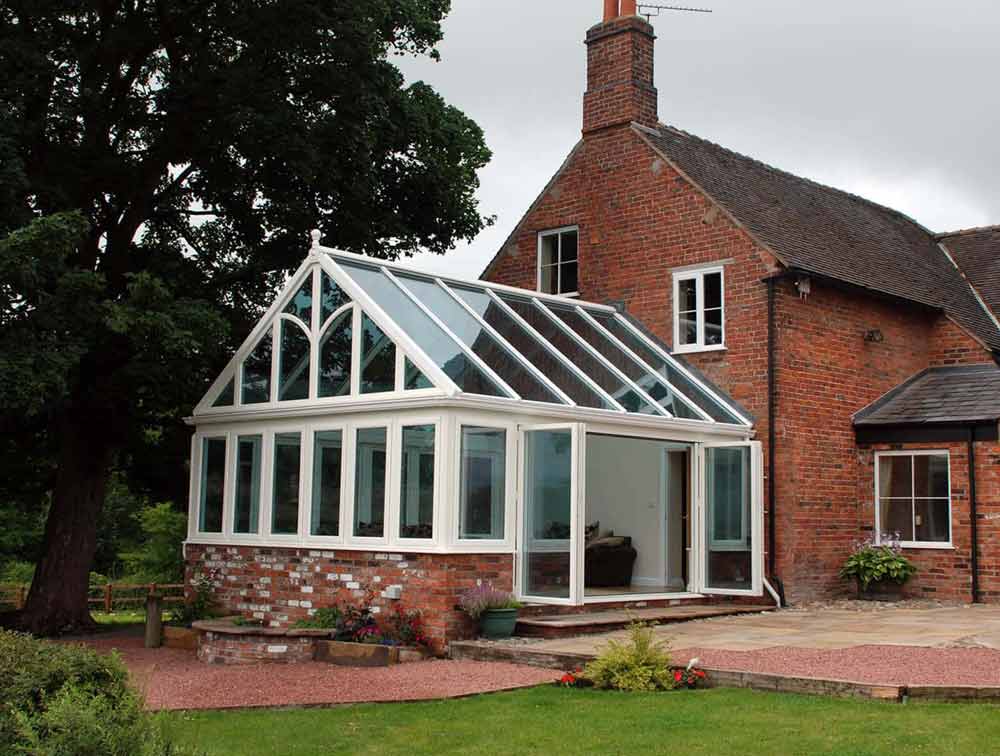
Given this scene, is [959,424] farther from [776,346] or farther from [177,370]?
[177,370]

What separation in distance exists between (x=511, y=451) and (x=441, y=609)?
74.5 inches

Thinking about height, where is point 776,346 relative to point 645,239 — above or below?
below

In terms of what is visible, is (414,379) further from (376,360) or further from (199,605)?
(199,605)

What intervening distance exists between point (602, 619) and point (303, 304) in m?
5.04

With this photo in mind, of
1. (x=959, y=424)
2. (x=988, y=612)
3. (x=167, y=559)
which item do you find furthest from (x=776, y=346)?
(x=167, y=559)

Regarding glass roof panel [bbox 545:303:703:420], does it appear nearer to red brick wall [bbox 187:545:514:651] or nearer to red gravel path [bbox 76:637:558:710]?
red brick wall [bbox 187:545:514:651]

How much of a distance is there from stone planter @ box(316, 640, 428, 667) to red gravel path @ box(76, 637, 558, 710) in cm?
19

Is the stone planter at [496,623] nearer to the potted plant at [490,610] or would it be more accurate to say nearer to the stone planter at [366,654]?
the potted plant at [490,610]

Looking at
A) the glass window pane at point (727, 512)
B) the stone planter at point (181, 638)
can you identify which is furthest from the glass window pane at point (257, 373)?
the glass window pane at point (727, 512)

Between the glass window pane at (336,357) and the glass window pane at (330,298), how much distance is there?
0.14m

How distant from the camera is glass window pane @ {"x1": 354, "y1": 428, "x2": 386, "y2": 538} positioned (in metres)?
12.4

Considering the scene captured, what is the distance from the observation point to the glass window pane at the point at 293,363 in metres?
13.5

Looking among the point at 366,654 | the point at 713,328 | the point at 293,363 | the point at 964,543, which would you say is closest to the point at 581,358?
the point at 713,328

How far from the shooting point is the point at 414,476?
477 inches
